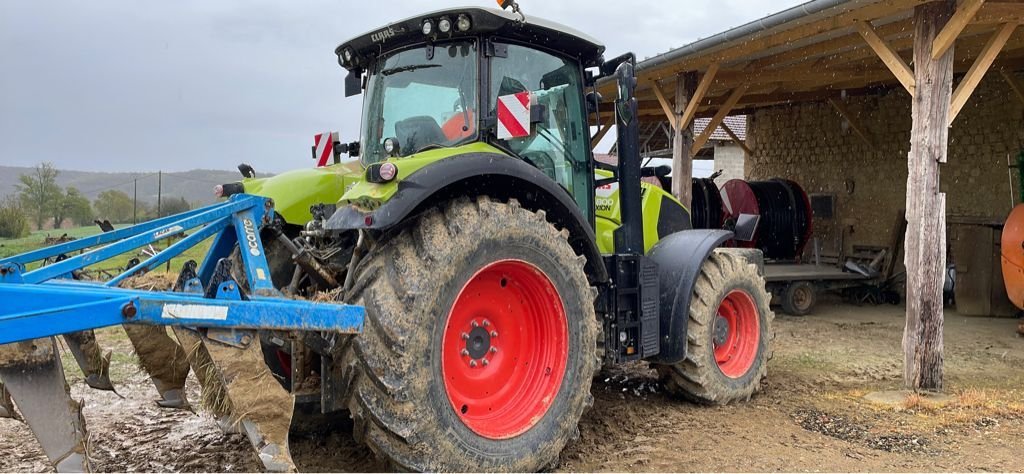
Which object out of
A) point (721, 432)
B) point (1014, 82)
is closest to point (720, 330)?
point (721, 432)

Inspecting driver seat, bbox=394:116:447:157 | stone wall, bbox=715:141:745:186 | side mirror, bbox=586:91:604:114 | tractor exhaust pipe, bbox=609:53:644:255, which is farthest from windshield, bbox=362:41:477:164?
stone wall, bbox=715:141:745:186

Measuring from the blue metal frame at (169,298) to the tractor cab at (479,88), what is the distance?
2.68ft

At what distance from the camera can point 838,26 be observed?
242 inches

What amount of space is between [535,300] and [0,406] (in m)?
2.13

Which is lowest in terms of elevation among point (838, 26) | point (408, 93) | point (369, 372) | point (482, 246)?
point (369, 372)

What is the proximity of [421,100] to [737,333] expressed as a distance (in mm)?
2650

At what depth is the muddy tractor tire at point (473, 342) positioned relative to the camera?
2619mm

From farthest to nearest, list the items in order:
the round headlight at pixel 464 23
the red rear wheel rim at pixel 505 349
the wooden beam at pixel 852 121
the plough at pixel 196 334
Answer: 1. the wooden beam at pixel 852 121
2. the round headlight at pixel 464 23
3. the red rear wheel rim at pixel 505 349
4. the plough at pixel 196 334

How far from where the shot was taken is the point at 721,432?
3943 millimetres

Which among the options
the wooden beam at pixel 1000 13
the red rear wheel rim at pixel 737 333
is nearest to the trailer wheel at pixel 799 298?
the wooden beam at pixel 1000 13

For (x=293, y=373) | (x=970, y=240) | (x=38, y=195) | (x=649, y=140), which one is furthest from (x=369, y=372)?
(x=649, y=140)

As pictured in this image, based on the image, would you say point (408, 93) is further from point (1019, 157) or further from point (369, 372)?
point (1019, 157)

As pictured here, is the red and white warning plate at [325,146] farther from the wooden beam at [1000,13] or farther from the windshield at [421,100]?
the wooden beam at [1000,13]

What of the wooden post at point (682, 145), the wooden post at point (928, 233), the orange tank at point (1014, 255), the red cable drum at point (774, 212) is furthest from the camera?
the red cable drum at point (774, 212)
